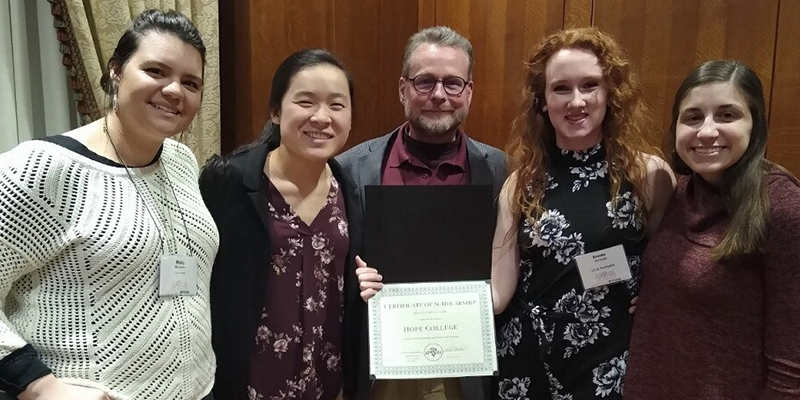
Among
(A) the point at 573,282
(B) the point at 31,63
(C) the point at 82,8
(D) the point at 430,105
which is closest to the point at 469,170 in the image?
(D) the point at 430,105

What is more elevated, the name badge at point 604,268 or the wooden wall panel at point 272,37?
the wooden wall panel at point 272,37

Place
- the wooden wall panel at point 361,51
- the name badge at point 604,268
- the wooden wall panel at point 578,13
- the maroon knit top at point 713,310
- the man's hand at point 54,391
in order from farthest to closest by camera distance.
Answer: the wooden wall panel at point 361,51, the wooden wall panel at point 578,13, the name badge at point 604,268, the maroon knit top at point 713,310, the man's hand at point 54,391

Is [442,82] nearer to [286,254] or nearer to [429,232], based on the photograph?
[429,232]

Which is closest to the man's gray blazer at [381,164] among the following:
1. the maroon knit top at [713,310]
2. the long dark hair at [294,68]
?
the long dark hair at [294,68]

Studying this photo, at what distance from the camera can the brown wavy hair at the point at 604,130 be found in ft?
5.32

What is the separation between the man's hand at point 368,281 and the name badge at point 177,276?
0.43m

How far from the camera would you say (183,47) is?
4.39 feet

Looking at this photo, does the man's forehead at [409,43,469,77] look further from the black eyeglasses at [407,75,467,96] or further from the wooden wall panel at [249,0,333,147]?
the wooden wall panel at [249,0,333,147]

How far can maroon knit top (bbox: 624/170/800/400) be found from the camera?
1.26 m

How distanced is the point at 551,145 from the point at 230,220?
0.90m

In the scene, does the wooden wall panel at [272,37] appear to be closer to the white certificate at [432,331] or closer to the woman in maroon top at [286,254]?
the woman in maroon top at [286,254]

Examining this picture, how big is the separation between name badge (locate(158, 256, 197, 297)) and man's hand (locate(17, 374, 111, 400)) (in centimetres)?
23

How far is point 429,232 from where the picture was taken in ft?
5.33

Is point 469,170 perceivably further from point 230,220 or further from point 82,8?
point 82,8
